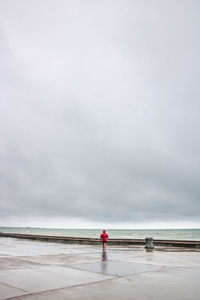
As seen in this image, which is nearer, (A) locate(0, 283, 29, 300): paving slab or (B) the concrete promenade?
(A) locate(0, 283, 29, 300): paving slab

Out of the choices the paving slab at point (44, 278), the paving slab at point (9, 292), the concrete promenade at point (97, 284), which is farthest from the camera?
the paving slab at point (44, 278)

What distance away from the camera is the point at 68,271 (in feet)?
30.7

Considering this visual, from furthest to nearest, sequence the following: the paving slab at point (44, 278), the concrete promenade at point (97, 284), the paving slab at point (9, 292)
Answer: the paving slab at point (44, 278) < the concrete promenade at point (97, 284) < the paving slab at point (9, 292)

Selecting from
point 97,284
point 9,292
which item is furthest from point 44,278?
point 9,292

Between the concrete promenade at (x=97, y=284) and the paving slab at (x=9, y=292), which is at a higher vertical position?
the paving slab at (x=9, y=292)

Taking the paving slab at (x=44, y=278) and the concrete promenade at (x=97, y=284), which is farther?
the paving slab at (x=44, y=278)

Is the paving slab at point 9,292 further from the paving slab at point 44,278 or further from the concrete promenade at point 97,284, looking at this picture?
the paving slab at point 44,278

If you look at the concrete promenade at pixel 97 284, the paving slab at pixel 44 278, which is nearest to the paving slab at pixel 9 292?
the concrete promenade at pixel 97 284

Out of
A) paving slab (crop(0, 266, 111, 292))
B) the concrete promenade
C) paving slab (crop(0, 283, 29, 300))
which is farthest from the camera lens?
paving slab (crop(0, 266, 111, 292))

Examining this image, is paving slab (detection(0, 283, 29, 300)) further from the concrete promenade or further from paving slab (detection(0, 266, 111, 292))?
paving slab (detection(0, 266, 111, 292))

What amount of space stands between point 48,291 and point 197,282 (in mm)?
4388

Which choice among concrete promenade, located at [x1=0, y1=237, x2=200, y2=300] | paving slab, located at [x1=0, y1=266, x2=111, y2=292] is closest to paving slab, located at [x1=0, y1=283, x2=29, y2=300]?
concrete promenade, located at [x1=0, y1=237, x2=200, y2=300]

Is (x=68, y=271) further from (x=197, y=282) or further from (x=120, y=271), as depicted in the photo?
A: (x=197, y=282)

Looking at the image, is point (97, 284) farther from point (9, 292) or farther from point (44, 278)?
point (9, 292)
